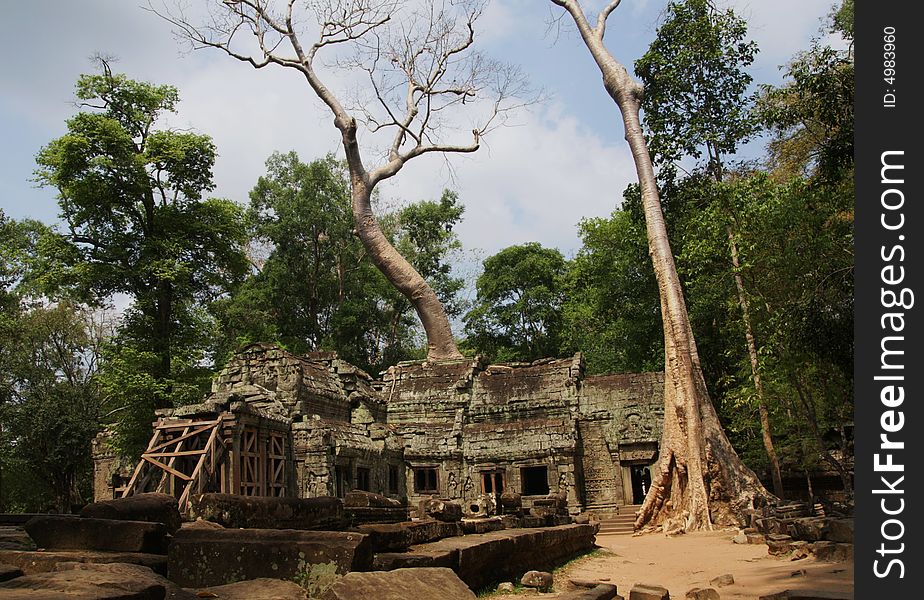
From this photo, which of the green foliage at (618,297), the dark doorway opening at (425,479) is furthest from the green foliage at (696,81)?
the dark doorway opening at (425,479)

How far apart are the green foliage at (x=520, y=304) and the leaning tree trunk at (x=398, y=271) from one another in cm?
798

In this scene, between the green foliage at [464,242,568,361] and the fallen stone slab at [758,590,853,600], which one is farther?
the green foliage at [464,242,568,361]

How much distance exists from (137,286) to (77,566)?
74.8 feet

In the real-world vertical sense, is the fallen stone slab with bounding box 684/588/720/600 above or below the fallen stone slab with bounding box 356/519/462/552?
below

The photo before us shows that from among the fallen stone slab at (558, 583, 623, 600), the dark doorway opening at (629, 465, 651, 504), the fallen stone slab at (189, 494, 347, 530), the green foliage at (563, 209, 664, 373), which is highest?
the green foliage at (563, 209, 664, 373)

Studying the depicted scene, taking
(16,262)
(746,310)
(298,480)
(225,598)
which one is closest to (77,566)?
(225,598)

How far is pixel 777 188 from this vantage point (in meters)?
18.0

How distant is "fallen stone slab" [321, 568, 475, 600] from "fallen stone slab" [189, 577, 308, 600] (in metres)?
0.24

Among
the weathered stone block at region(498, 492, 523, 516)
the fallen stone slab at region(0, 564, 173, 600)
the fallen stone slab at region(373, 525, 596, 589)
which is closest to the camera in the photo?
the fallen stone slab at region(0, 564, 173, 600)

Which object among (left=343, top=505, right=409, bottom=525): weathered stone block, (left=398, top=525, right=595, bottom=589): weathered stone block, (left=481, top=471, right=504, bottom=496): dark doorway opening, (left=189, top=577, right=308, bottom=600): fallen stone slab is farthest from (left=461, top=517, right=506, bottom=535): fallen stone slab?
(left=481, top=471, right=504, bottom=496): dark doorway opening

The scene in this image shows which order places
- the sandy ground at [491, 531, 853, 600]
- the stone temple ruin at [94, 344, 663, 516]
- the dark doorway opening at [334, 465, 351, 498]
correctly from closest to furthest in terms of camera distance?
the sandy ground at [491, 531, 853, 600] < the stone temple ruin at [94, 344, 663, 516] < the dark doorway opening at [334, 465, 351, 498]

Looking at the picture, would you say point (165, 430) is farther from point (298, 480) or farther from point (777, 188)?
point (777, 188)

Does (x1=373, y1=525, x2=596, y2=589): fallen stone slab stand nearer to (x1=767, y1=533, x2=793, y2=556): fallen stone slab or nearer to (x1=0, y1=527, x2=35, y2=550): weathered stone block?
(x1=0, y1=527, x2=35, y2=550): weathered stone block

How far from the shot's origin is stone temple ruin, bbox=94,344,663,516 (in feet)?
55.7
